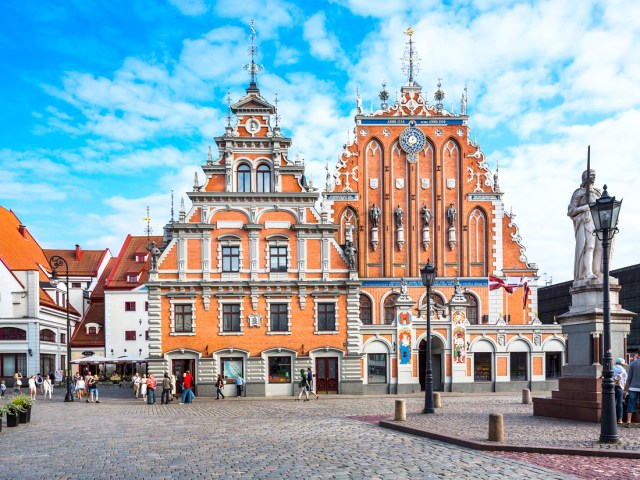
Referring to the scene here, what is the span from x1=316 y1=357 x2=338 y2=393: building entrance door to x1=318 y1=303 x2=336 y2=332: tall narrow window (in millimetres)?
1791

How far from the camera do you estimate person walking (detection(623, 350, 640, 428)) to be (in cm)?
1864

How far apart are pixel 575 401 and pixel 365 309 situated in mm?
28066

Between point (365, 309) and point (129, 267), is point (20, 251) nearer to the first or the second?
point (129, 267)

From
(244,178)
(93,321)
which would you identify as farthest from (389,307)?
(93,321)

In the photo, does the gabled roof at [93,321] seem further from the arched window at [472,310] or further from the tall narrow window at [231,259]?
the arched window at [472,310]

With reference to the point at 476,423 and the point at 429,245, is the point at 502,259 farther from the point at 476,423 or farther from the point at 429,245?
the point at 476,423

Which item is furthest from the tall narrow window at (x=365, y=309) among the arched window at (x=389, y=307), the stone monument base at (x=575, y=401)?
the stone monument base at (x=575, y=401)

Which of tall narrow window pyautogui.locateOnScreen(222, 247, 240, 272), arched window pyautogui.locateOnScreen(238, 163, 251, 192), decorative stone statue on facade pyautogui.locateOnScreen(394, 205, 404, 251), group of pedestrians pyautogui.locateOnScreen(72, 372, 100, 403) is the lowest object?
group of pedestrians pyautogui.locateOnScreen(72, 372, 100, 403)

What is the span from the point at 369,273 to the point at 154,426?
92.2 feet

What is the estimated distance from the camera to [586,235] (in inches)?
856

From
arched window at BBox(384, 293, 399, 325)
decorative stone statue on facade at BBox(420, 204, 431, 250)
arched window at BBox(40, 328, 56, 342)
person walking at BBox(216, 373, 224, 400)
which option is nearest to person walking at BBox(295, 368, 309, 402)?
person walking at BBox(216, 373, 224, 400)

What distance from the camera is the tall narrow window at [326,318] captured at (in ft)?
134

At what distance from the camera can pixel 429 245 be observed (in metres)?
49.3

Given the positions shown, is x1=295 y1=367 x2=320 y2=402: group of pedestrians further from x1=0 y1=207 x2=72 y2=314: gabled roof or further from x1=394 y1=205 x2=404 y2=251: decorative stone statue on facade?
x1=0 y1=207 x2=72 y2=314: gabled roof
